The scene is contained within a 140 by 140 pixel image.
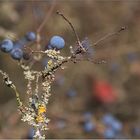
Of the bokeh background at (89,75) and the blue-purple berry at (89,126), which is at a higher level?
the bokeh background at (89,75)

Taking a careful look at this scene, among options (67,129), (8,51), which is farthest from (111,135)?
(8,51)

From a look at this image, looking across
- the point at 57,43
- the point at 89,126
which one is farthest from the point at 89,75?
the point at 57,43

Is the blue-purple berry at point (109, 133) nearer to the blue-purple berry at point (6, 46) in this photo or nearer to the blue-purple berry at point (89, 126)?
the blue-purple berry at point (89, 126)

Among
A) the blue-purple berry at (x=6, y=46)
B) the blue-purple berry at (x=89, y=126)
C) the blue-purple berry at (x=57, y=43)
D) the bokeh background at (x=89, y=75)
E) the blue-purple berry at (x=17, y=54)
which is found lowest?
the blue-purple berry at (x=57, y=43)

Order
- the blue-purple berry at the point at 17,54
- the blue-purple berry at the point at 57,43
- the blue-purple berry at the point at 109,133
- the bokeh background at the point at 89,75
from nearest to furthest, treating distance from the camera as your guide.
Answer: the blue-purple berry at the point at 57,43
the blue-purple berry at the point at 17,54
the blue-purple berry at the point at 109,133
the bokeh background at the point at 89,75

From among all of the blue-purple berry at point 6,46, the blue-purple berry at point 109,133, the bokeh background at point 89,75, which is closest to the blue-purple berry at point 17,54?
the blue-purple berry at point 6,46

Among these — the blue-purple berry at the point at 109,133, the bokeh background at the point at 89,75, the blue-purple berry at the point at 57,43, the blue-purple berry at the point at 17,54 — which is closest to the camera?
the blue-purple berry at the point at 57,43

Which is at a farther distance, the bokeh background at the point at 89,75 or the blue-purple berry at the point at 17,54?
the bokeh background at the point at 89,75

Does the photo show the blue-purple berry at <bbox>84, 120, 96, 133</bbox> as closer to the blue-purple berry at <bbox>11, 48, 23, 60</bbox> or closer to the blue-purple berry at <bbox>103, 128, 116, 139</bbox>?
the blue-purple berry at <bbox>103, 128, 116, 139</bbox>
